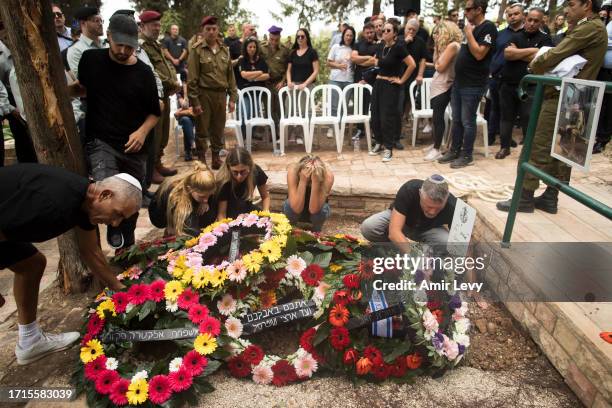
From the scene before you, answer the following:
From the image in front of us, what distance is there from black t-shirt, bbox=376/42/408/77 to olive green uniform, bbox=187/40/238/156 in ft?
6.46

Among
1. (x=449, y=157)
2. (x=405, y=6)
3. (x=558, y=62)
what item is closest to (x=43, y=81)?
(x=558, y=62)

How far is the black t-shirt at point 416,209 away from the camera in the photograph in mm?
3095

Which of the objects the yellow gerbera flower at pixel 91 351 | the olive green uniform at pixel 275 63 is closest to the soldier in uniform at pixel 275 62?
the olive green uniform at pixel 275 63

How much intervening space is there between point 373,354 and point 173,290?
3.76ft

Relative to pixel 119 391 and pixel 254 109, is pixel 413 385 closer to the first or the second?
pixel 119 391

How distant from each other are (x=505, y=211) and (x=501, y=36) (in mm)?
2656

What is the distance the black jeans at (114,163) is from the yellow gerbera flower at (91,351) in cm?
104

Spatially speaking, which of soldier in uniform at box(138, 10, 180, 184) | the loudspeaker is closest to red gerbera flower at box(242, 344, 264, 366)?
soldier in uniform at box(138, 10, 180, 184)

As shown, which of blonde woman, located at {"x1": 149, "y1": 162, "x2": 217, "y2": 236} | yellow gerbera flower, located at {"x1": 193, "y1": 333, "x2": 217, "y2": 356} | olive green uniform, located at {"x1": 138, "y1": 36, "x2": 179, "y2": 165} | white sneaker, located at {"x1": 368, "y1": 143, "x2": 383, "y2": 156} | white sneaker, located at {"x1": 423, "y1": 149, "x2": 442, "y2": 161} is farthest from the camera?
white sneaker, located at {"x1": 368, "y1": 143, "x2": 383, "y2": 156}

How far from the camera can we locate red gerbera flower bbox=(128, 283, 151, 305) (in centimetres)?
237

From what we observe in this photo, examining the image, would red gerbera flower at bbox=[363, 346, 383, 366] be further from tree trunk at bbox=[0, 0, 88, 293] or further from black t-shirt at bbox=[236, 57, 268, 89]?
black t-shirt at bbox=[236, 57, 268, 89]

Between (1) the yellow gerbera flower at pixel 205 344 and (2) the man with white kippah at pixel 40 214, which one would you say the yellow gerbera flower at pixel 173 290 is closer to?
(1) the yellow gerbera flower at pixel 205 344

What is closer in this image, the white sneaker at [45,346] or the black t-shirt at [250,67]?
the white sneaker at [45,346]

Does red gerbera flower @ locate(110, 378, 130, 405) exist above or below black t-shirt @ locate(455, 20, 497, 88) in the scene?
below
